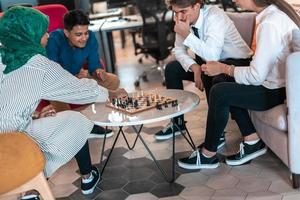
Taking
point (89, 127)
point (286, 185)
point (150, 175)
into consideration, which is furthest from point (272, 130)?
point (89, 127)

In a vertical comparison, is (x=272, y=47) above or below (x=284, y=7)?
below

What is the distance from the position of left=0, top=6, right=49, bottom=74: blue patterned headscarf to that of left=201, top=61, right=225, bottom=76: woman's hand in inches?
38.8

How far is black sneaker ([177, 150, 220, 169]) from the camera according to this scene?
2.27m

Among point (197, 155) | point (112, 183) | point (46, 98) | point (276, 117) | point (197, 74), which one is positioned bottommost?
point (112, 183)

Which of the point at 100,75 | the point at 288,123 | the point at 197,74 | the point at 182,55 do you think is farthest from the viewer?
the point at 100,75

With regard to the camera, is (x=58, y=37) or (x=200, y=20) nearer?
(x=200, y=20)

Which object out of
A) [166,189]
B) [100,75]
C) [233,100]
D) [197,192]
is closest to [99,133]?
[100,75]

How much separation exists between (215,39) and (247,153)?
719 mm

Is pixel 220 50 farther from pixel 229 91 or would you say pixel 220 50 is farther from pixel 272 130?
pixel 272 130

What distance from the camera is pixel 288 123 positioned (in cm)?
187

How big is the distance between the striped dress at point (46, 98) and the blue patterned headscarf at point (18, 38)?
33 millimetres

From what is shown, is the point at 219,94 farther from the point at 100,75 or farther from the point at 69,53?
the point at 69,53

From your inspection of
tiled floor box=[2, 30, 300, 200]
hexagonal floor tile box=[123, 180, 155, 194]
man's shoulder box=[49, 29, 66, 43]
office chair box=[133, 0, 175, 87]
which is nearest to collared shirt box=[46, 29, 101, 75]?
man's shoulder box=[49, 29, 66, 43]

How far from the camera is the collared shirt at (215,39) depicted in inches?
91.0
